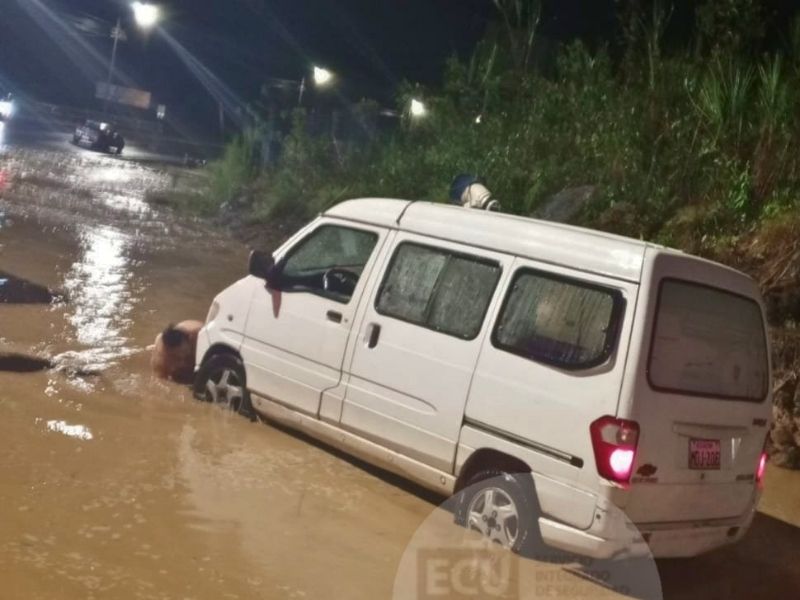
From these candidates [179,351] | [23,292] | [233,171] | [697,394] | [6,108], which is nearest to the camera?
[697,394]

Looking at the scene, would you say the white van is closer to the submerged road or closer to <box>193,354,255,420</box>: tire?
<box>193,354,255,420</box>: tire

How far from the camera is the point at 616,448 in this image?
190 inches

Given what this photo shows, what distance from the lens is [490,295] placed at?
5633 mm

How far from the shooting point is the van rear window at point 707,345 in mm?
5047

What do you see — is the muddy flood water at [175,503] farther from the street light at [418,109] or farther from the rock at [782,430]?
the street light at [418,109]

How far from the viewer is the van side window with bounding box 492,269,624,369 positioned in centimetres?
509

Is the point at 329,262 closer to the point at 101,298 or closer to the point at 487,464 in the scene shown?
the point at 487,464

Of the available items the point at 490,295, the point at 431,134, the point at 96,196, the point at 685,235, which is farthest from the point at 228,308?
the point at 96,196

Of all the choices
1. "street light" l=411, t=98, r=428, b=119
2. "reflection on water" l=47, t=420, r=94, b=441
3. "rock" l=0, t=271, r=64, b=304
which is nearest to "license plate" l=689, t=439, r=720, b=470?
"reflection on water" l=47, t=420, r=94, b=441

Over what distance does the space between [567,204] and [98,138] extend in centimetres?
2621

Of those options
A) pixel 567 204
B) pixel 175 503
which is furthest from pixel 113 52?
pixel 175 503

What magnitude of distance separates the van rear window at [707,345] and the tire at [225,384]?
311 cm

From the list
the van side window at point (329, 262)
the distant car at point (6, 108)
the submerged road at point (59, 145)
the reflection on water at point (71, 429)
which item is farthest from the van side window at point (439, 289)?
the distant car at point (6, 108)

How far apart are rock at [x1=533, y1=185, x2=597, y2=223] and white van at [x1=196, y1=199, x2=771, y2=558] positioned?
19.7 ft
